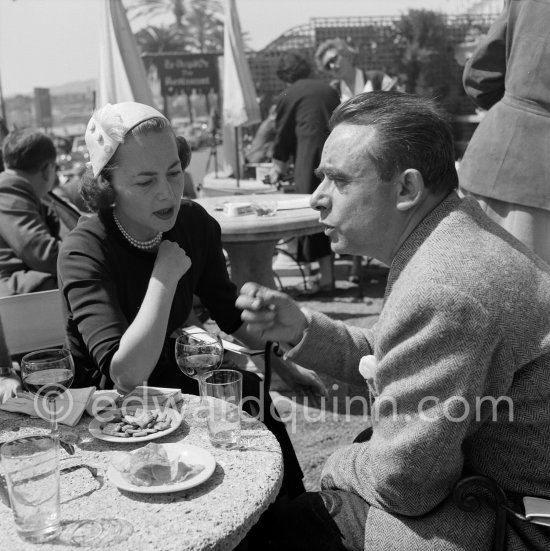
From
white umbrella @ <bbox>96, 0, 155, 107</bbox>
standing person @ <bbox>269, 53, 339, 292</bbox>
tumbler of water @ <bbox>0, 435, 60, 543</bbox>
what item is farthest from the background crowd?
white umbrella @ <bbox>96, 0, 155, 107</bbox>

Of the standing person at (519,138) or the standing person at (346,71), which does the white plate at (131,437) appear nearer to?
the standing person at (519,138)

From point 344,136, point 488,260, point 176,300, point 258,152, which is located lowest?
point 258,152

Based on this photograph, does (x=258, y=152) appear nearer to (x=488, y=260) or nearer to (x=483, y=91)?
(x=483, y=91)

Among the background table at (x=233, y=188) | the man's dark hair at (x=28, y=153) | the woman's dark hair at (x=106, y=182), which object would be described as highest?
the woman's dark hair at (x=106, y=182)

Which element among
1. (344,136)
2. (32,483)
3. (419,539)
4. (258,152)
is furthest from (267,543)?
(258,152)

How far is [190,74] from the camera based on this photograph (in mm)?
21328

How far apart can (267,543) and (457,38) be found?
32.5 metres

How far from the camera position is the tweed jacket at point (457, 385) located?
4.98 ft

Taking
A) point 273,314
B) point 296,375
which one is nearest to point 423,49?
point 296,375

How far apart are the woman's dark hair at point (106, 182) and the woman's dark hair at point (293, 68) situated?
16.9ft

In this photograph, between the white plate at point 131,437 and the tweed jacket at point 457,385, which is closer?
the tweed jacket at point 457,385

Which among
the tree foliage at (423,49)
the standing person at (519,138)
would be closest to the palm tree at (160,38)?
the tree foliage at (423,49)

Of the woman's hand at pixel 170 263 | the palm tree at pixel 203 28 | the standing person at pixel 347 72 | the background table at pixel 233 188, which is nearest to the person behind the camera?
the woman's hand at pixel 170 263

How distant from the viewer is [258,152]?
35.6 ft
